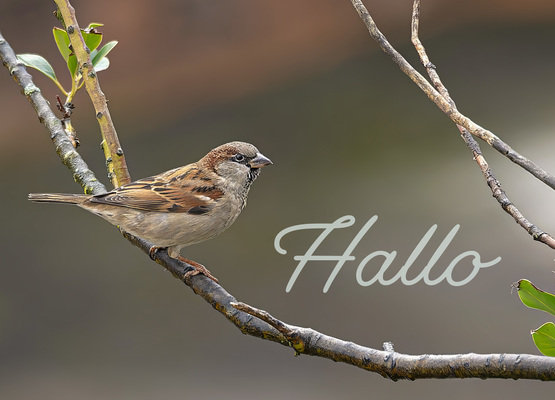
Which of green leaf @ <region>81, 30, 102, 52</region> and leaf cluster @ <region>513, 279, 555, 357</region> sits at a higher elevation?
green leaf @ <region>81, 30, 102, 52</region>

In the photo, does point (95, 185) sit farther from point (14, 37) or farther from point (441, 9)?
point (441, 9)

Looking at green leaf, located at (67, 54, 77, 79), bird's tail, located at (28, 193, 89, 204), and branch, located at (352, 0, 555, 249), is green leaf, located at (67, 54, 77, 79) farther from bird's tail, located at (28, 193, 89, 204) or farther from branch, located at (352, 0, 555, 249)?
branch, located at (352, 0, 555, 249)

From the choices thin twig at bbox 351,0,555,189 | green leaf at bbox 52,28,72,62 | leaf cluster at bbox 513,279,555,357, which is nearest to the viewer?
thin twig at bbox 351,0,555,189

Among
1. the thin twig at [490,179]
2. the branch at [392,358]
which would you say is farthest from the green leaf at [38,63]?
the thin twig at [490,179]

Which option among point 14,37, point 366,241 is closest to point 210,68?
point 14,37

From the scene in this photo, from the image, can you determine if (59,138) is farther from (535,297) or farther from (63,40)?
(535,297)

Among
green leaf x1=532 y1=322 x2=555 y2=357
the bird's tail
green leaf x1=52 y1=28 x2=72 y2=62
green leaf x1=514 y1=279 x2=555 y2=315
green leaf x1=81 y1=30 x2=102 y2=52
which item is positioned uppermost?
green leaf x1=81 y1=30 x2=102 y2=52

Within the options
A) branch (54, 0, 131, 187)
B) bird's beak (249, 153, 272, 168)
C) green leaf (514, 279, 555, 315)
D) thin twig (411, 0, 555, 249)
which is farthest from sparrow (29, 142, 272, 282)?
green leaf (514, 279, 555, 315)

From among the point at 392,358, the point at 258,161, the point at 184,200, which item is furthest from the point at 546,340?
the point at 184,200

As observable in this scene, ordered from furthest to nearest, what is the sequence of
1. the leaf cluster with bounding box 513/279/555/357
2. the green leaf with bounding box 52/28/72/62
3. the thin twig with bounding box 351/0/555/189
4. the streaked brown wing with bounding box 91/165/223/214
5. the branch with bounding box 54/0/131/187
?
the streaked brown wing with bounding box 91/165/223/214 → the green leaf with bounding box 52/28/72/62 → the branch with bounding box 54/0/131/187 → the leaf cluster with bounding box 513/279/555/357 → the thin twig with bounding box 351/0/555/189
